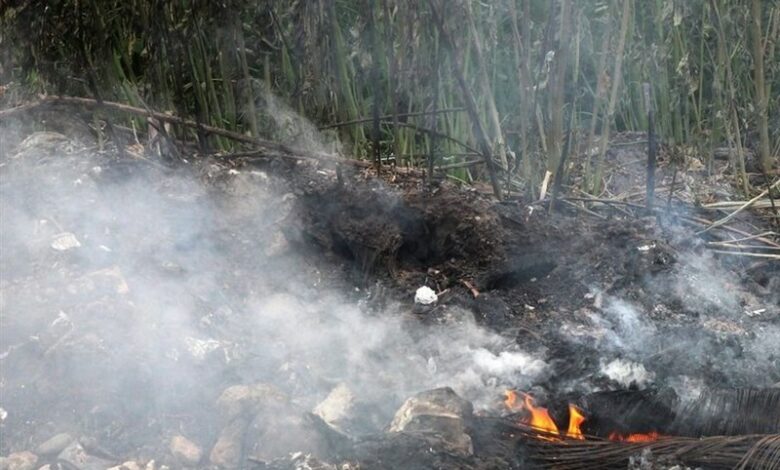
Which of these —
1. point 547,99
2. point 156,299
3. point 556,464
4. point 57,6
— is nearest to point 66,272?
point 156,299

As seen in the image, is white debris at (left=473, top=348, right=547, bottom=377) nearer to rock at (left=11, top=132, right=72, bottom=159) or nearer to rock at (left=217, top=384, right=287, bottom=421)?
rock at (left=217, top=384, right=287, bottom=421)

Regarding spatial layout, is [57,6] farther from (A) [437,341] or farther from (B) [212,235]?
(A) [437,341]

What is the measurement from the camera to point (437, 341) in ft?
11.8

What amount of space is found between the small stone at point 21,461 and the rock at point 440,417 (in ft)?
3.65

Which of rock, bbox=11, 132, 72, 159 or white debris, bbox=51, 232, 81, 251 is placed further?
rock, bbox=11, 132, 72, 159

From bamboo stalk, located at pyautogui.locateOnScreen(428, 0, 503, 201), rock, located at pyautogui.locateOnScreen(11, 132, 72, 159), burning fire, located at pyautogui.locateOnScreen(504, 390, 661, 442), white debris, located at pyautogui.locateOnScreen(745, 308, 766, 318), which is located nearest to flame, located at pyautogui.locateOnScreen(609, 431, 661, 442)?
burning fire, located at pyautogui.locateOnScreen(504, 390, 661, 442)

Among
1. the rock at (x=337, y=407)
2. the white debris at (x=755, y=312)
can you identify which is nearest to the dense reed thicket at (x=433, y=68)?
the white debris at (x=755, y=312)

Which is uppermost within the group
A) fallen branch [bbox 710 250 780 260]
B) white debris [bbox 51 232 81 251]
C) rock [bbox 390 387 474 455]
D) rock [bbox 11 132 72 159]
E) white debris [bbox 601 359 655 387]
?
rock [bbox 11 132 72 159]

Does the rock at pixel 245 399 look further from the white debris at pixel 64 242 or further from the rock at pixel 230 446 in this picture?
the white debris at pixel 64 242

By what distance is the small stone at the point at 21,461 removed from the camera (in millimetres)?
3068

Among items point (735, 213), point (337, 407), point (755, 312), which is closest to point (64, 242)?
point (337, 407)

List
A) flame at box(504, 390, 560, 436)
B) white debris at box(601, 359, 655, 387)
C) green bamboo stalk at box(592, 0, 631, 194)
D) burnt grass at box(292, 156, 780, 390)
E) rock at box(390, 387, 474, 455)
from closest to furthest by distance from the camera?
rock at box(390, 387, 474, 455) < flame at box(504, 390, 560, 436) < white debris at box(601, 359, 655, 387) < burnt grass at box(292, 156, 780, 390) < green bamboo stalk at box(592, 0, 631, 194)

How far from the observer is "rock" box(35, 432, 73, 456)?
3.13 meters

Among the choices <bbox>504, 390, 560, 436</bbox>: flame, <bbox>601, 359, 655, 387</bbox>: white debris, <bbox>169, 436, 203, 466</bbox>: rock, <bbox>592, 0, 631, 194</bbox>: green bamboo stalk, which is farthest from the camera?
<bbox>592, 0, 631, 194</bbox>: green bamboo stalk
